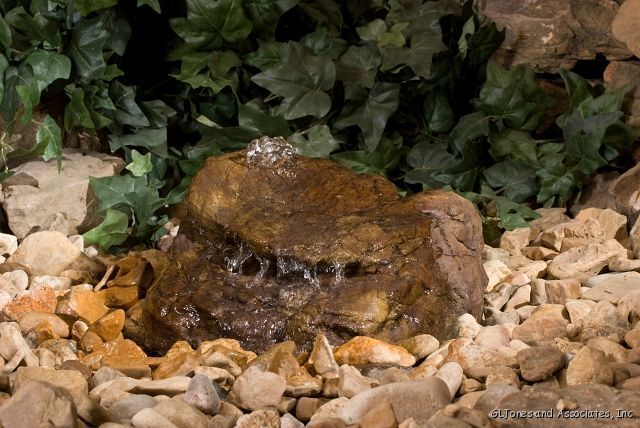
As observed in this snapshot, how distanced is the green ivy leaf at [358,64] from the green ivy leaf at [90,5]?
2.76 feet

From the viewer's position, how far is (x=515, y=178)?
3309 millimetres

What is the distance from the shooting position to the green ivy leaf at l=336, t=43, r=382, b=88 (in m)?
3.30

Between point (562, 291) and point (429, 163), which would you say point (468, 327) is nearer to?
point (562, 291)

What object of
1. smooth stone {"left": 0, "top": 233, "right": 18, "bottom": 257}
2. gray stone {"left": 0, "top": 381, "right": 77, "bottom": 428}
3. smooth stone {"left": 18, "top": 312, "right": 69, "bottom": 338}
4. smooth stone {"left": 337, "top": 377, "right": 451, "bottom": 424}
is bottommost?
smooth stone {"left": 0, "top": 233, "right": 18, "bottom": 257}

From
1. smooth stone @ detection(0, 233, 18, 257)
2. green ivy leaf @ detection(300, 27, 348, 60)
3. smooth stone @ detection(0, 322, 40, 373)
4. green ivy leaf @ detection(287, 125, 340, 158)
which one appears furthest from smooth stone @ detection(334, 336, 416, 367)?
green ivy leaf @ detection(300, 27, 348, 60)

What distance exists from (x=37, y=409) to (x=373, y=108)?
6.42 ft

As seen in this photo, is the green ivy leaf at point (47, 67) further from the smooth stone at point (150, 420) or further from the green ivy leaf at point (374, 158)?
the smooth stone at point (150, 420)

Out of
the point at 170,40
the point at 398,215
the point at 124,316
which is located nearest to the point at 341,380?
the point at 398,215

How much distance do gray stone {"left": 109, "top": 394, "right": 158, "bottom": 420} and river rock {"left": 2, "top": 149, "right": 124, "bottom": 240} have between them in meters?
1.30

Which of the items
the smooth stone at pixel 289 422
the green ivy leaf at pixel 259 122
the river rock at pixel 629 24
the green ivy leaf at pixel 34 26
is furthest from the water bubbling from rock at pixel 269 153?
the river rock at pixel 629 24

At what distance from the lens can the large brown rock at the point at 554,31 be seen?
3.33 metres

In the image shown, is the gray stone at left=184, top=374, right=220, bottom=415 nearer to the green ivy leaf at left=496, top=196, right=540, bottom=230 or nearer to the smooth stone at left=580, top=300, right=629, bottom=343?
the smooth stone at left=580, top=300, right=629, bottom=343

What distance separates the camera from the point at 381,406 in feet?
5.63

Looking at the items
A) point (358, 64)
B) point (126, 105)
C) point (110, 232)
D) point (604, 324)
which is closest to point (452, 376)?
point (604, 324)
